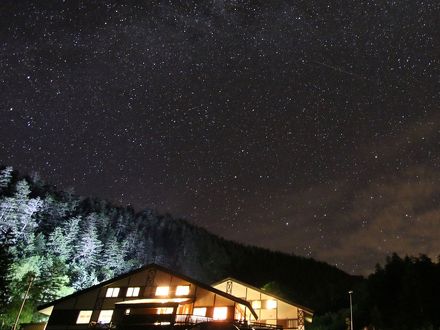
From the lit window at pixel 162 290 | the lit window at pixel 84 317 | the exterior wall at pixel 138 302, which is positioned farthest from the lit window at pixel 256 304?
the lit window at pixel 84 317

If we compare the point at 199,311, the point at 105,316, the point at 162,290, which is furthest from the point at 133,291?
the point at 199,311

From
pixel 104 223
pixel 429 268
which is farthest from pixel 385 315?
pixel 104 223

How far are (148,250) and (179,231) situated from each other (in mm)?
32194

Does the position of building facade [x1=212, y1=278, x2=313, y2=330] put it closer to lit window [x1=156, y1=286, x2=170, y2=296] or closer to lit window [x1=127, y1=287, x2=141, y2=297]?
lit window [x1=156, y1=286, x2=170, y2=296]

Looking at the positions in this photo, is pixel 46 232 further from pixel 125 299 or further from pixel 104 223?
pixel 125 299

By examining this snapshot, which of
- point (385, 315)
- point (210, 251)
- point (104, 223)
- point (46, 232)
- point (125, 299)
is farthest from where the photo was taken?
point (210, 251)

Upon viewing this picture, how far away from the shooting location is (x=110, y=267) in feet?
209

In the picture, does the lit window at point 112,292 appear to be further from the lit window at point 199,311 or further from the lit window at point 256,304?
the lit window at point 256,304

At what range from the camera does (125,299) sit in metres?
30.2

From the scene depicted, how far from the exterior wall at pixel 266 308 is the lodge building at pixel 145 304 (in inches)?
158

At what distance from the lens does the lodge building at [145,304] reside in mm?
26252

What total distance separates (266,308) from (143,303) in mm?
12755

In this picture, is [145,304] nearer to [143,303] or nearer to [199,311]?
[143,303]

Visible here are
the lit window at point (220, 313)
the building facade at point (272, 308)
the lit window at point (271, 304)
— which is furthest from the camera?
the lit window at point (271, 304)
